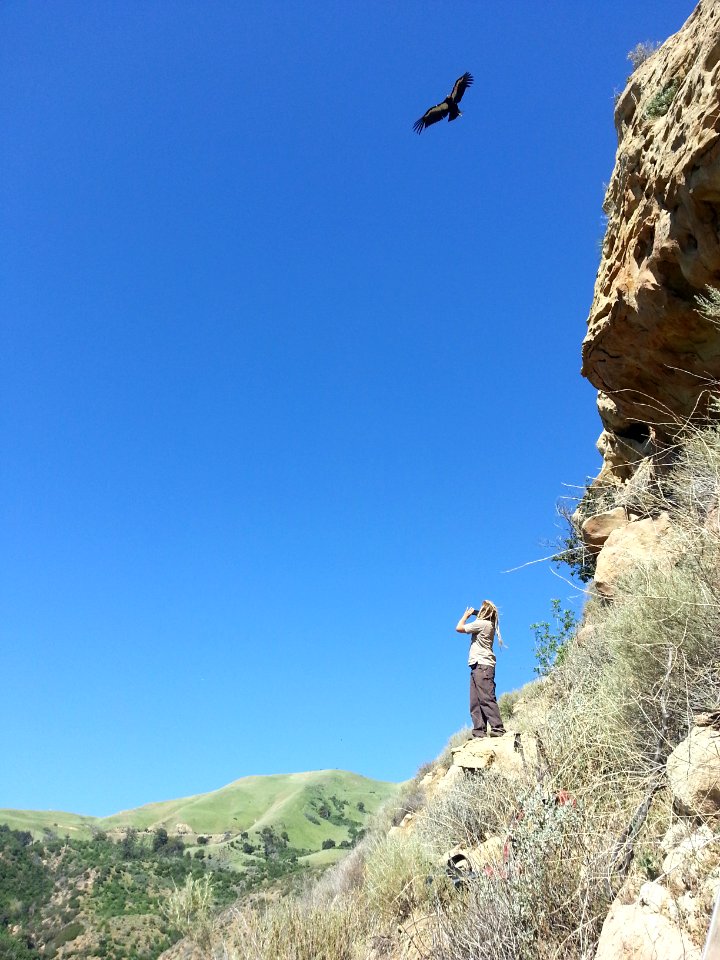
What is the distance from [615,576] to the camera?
7766mm

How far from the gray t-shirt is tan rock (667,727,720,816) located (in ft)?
18.6

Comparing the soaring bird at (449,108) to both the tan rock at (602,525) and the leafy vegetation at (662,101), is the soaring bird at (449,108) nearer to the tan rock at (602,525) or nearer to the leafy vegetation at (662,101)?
the leafy vegetation at (662,101)

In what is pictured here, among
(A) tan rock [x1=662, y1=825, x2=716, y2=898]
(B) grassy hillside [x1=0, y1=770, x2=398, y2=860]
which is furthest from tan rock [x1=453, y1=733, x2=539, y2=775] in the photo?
(B) grassy hillside [x1=0, y1=770, x2=398, y2=860]

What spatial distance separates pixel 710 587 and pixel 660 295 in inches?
183

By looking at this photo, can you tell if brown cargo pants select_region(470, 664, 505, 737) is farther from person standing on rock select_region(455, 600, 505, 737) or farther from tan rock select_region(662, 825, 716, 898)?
tan rock select_region(662, 825, 716, 898)

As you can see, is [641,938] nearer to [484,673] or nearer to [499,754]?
[499,754]

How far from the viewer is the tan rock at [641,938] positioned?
2471mm

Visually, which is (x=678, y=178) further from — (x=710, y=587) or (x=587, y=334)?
(x=710, y=587)

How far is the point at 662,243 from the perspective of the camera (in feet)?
23.8

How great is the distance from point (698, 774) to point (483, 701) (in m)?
5.96

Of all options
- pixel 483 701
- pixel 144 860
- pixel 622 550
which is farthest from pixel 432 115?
pixel 144 860

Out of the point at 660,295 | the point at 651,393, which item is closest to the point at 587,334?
the point at 651,393

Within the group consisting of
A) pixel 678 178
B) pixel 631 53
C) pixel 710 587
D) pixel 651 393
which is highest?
pixel 631 53

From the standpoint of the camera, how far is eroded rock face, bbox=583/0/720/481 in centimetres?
648
